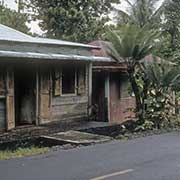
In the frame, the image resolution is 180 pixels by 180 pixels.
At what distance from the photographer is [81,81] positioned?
17.8 meters

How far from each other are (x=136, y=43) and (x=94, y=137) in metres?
4.01

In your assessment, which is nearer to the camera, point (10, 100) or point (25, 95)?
point (10, 100)

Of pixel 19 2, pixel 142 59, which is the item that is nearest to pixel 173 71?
pixel 142 59

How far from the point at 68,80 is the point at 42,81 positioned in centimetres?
145

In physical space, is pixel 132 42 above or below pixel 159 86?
above

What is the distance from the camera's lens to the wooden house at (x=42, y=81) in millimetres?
14695

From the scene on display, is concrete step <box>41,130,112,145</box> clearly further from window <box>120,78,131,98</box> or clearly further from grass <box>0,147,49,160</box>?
window <box>120,78,131,98</box>

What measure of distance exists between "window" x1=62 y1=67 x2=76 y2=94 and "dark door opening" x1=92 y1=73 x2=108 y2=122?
1.63 metres

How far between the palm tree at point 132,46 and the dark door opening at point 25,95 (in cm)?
306

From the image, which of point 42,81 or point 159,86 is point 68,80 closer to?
point 42,81

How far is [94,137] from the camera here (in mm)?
13500

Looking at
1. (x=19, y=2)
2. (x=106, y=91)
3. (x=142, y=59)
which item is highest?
(x=19, y=2)

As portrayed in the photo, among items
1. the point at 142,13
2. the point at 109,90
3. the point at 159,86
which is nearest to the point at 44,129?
the point at 159,86

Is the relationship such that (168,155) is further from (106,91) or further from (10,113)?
(106,91)
